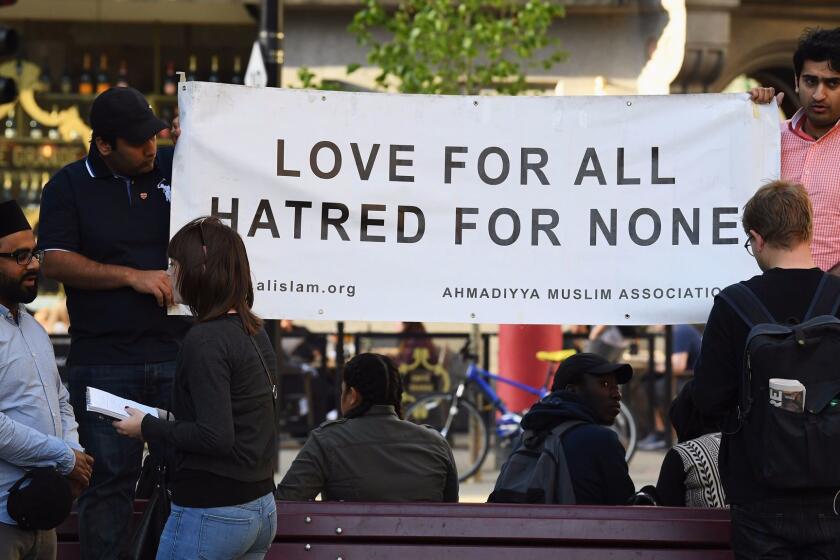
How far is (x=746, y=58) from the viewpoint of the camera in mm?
16078

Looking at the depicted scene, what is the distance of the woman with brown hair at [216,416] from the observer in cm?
410

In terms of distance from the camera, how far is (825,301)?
4.29 meters

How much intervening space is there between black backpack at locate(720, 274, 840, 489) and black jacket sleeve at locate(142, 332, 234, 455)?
1544 mm

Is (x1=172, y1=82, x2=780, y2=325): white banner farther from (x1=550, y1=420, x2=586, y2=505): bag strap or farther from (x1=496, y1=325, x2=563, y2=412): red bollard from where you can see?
(x1=496, y1=325, x2=563, y2=412): red bollard

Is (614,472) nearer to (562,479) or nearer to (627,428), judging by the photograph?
(562,479)

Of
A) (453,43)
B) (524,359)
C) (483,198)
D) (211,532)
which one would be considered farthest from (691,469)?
(453,43)

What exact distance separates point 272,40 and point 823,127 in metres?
6.67

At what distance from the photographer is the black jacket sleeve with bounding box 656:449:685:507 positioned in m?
5.23

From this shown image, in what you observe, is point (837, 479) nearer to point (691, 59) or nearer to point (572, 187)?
point (572, 187)

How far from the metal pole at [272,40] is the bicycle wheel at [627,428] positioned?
170 inches

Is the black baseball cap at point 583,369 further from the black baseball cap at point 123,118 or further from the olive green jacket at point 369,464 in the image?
the black baseball cap at point 123,118

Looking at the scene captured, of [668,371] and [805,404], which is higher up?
[805,404]

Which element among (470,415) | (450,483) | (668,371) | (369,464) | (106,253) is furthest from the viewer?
(668,371)

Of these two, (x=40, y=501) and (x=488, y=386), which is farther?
(x=488, y=386)
